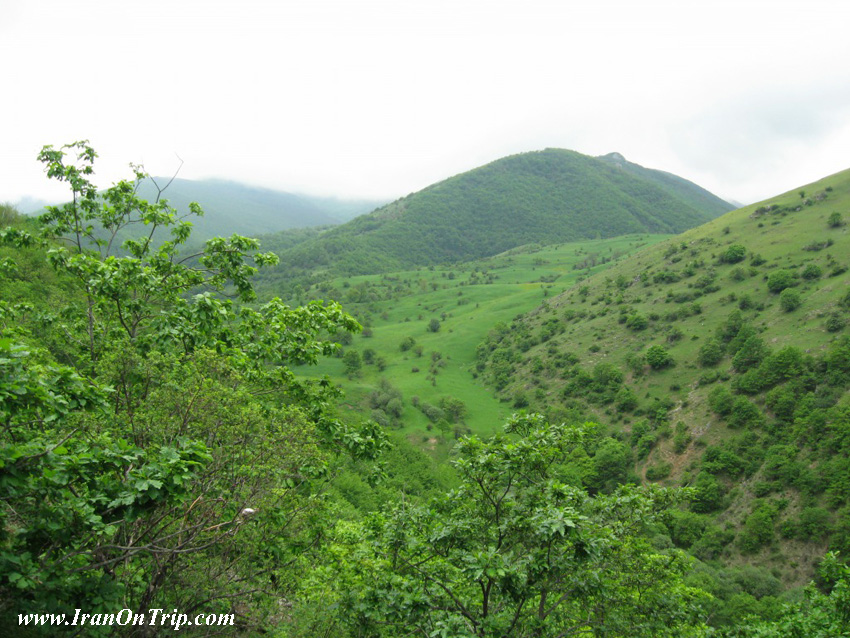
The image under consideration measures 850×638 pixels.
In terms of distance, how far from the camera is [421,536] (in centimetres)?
815

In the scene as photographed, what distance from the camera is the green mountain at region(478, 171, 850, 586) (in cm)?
5766

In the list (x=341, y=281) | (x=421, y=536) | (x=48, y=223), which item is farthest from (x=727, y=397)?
(x=341, y=281)

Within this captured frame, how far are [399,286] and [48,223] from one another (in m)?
189

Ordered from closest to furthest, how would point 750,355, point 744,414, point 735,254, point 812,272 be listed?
point 744,414 → point 750,355 → point 812,272 → point 735,254

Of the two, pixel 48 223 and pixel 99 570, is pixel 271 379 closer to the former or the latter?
pixel 99 570

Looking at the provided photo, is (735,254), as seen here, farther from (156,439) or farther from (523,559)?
(156,439)

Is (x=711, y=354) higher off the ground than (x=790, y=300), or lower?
lower

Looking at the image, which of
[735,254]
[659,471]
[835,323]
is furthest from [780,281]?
[659,471]

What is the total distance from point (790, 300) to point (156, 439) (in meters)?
106

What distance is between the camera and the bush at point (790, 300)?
8394 cm

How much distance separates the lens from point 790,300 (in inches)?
3307

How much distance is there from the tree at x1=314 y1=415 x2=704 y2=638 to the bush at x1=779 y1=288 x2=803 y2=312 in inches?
3862

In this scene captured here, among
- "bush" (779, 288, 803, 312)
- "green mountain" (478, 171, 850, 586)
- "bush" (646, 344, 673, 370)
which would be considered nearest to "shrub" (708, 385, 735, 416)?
"green mountain" (478, 171, 850, 586)

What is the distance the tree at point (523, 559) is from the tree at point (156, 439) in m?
1.75
